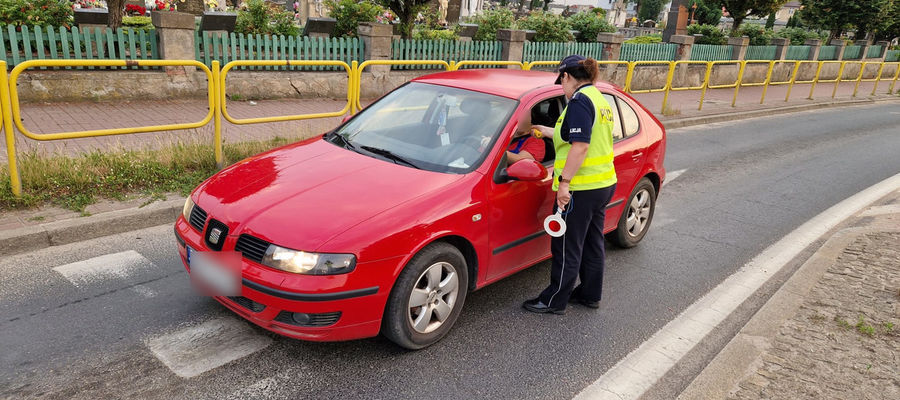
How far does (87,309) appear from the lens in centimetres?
395

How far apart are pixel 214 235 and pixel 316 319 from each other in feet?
2.59

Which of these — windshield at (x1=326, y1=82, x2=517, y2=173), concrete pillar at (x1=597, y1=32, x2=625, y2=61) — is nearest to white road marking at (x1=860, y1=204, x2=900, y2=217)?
windshield at (x1=326, y1=82, x2=517, y2=173)

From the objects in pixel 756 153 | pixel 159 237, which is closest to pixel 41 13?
pixel 159 237

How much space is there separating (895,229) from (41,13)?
42.1ft

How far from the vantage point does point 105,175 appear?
5.89m

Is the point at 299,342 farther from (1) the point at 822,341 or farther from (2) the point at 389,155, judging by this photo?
(1) the point at 822,341

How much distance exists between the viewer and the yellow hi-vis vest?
395 cm

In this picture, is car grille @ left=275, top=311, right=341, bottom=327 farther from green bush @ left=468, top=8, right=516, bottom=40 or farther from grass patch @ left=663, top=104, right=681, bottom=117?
green bush @ left=468, top=8, right=516, bottom=40

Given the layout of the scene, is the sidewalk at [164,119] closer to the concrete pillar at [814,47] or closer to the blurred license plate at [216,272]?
the blurred license plate at [216,272]

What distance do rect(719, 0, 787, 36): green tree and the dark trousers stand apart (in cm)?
2362

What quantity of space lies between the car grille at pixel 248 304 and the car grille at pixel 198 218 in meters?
0.50

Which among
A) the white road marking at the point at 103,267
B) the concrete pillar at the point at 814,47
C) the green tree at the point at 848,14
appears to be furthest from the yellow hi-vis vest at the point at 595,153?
the green tree at the point at 848,14

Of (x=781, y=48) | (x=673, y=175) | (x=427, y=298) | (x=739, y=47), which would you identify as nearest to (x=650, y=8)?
(x=781, y=48)

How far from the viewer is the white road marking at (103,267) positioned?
174 inches
